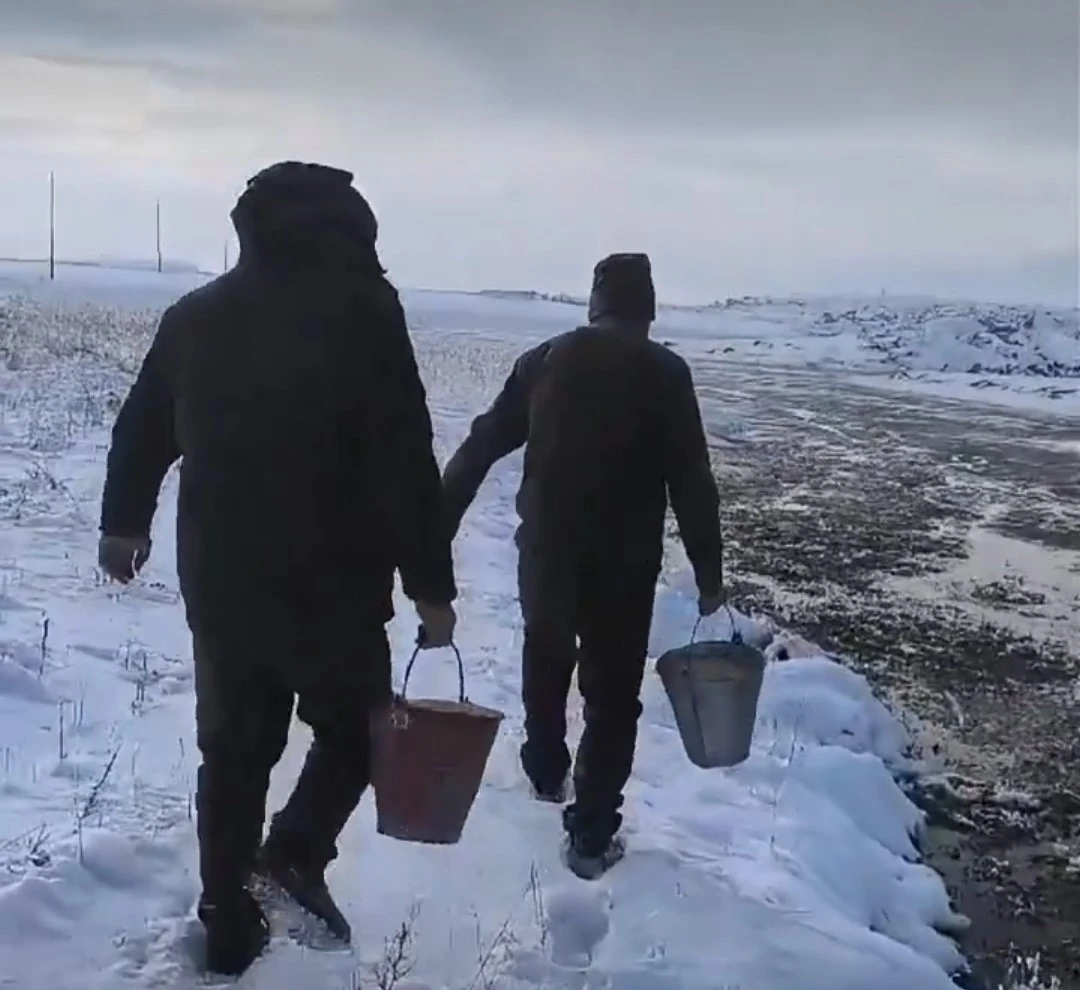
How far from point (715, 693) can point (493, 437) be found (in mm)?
1160

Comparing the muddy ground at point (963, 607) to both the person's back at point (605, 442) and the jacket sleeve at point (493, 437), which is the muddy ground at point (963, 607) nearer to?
the person's back at point (605, 442)

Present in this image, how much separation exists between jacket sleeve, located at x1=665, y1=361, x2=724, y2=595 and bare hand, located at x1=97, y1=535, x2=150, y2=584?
5.69 ft

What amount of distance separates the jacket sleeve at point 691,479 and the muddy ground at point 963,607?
1.80 meters

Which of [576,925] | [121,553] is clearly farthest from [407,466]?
[576,925]

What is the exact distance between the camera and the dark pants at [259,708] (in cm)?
337

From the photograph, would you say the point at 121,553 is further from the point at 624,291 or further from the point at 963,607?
the point at 963,607

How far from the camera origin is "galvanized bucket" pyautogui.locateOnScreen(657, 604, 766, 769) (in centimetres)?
470

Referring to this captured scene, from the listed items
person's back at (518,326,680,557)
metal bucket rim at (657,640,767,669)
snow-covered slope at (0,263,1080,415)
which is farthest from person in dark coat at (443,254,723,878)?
snow-covered slope at (0,263,1080,415)

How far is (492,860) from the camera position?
4.64 meters

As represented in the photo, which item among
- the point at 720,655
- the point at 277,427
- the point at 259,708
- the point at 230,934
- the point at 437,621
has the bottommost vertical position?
the point at 230,934

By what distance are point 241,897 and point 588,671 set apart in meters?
1.52

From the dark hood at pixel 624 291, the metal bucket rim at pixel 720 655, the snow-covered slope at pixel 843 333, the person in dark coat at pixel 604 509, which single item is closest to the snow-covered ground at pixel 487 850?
the person in dark coat at pixel 604 509

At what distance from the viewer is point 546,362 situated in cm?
469

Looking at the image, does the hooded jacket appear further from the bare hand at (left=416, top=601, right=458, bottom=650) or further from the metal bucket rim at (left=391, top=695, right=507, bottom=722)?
the bare hand at (left=416, top=601, right=458, bottom=650)
